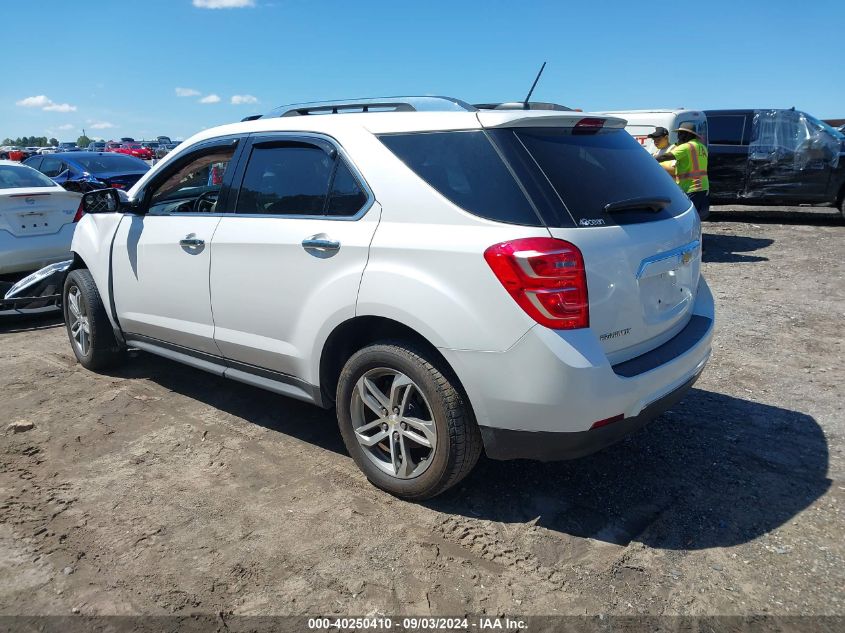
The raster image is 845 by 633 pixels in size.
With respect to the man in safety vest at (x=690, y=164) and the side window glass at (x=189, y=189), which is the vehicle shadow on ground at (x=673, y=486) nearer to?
the side window glass at (x=189, y=189)

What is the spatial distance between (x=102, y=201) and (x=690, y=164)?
7.72m

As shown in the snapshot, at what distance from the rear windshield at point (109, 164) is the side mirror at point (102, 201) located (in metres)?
8.53

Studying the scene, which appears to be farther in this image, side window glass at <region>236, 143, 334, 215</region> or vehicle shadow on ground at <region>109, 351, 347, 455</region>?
vehicle shadow on ground at <region>109, 351, 347, 455</region>

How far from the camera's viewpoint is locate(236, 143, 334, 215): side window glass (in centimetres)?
343

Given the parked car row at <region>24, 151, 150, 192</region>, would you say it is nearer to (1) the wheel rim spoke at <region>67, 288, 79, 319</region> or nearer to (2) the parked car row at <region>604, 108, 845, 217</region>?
(1) the wheel rim spoke at <region>67, 288, 79, 319</region>

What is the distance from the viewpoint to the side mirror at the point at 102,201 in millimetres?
4496

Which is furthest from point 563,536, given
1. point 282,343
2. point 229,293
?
point 229,293

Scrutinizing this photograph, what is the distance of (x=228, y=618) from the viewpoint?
96.7 inches

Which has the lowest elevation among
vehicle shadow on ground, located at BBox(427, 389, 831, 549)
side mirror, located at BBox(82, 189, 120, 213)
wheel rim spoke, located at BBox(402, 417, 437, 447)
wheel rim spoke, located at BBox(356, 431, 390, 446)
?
vehicle shadow on ground, located at BBox(427, 389, 831, 549)

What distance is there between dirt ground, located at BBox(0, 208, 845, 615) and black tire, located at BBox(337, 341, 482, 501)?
15cm

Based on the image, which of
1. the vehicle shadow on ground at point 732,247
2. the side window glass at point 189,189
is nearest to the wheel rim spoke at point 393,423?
the side window glass at point 189,189

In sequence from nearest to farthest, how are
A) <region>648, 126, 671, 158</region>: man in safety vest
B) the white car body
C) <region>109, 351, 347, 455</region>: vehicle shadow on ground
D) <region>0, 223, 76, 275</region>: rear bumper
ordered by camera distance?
<region>109, 351, 347, 455</region>: vehicle shadow on ground < <region>0, 223, 76, 275</region>: rear bumper < <region>648, 126, 671, 158</region>: man in safety vest < the white car body

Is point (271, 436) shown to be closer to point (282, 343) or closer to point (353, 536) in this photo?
point (282, 343)

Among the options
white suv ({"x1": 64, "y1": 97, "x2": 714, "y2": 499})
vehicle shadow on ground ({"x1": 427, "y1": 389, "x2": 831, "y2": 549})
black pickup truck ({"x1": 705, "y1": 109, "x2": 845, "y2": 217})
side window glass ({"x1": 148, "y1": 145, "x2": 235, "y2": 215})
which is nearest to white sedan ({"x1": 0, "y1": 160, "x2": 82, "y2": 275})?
side window glass ({"x1": 148, "y1": 145, "x2": 235, "y2": 215})
